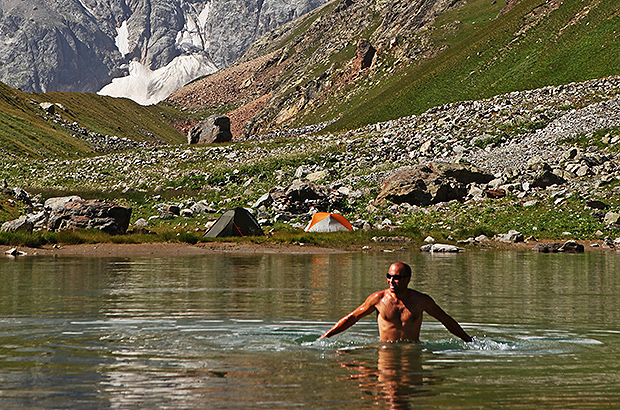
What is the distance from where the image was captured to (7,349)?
10086mm

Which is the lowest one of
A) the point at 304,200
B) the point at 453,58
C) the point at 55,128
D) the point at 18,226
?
the point at 18,226

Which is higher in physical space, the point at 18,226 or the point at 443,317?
the point at 18,226

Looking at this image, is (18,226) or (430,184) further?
(430,184)

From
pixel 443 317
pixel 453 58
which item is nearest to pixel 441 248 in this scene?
pixel 443 317

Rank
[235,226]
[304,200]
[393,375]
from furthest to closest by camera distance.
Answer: [304,200] < [235,226] < [393,375]

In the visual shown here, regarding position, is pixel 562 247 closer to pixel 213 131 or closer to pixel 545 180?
pixel 545 180

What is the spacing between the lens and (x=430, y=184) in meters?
45.3

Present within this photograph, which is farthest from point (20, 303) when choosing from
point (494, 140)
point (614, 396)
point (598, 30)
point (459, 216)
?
point (598, 30)

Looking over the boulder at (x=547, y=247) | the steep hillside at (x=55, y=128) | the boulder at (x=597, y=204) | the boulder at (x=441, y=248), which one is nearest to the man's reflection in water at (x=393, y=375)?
the boulder at (x=441, y=248)

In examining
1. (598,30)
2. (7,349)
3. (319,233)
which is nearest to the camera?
(7,349)

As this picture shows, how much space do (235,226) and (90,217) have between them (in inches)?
345

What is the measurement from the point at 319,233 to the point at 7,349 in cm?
2901

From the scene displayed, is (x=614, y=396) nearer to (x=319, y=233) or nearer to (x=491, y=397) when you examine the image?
(x=491, y=397)

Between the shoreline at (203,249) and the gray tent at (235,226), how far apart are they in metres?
2.90
